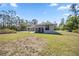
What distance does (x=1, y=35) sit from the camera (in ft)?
13.5

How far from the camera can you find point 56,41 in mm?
4098

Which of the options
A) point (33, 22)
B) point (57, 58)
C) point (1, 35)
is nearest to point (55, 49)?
point (57, 58)

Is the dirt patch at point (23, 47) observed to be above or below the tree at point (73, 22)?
below

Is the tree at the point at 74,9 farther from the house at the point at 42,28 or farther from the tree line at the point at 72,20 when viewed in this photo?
the house at the point at 42,28

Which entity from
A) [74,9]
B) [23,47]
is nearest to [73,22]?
[74,9]

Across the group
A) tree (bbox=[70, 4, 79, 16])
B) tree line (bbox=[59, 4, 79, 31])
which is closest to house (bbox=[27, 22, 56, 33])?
tree line (bbox=[59, 4, 79, 31])

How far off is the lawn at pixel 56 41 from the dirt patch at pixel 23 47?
0.02m

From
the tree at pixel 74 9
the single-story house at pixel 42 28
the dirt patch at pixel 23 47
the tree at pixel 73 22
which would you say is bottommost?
the dirt patch at pixel 23 47

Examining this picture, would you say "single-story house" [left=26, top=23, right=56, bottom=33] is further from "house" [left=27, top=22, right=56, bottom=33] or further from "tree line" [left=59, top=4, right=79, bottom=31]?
"tree line" [left=59, top=4, right=79, bottom=31]

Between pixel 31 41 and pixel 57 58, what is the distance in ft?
1.38

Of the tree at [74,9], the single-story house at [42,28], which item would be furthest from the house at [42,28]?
the tree at [74,9]

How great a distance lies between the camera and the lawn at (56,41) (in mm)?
4039

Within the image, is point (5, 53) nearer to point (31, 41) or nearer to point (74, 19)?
point (31, 41)

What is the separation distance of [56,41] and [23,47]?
0.45m
